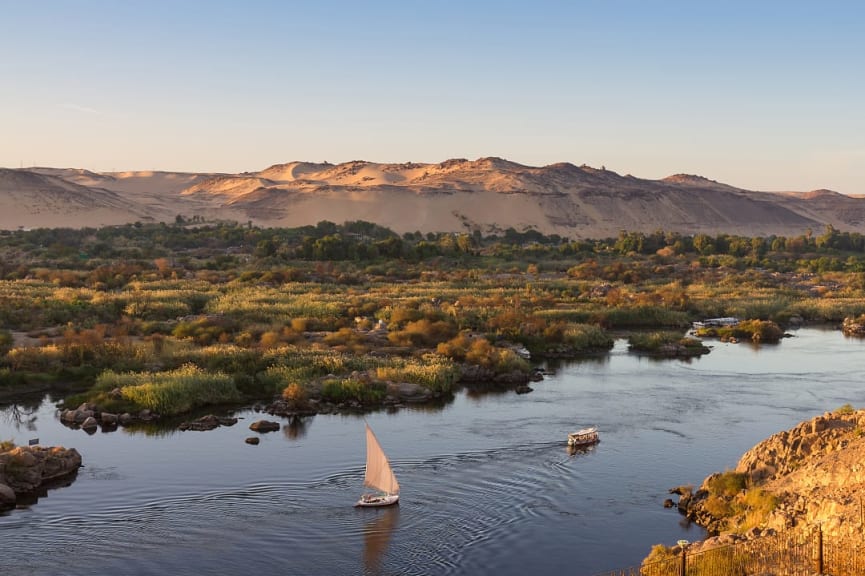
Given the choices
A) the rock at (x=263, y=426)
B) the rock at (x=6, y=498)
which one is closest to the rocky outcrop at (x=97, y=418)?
the rock at (x=263, y=426)

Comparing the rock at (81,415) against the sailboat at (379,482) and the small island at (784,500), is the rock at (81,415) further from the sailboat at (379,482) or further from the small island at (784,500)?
the small island at (784,500)

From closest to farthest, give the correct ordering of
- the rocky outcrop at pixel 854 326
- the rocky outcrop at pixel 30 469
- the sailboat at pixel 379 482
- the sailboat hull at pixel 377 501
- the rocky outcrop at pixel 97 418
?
1. the sailboat at pixel 379 482
2. the sailboat hull at pixel 377 501
3. the rocky outcrop at pixel 30 469
4. the rocky outcrop at pixel 97 418
5. the rocky outcrop at pixel 854 326

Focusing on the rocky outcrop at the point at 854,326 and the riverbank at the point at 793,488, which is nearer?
the riverbank at the point at 793,488

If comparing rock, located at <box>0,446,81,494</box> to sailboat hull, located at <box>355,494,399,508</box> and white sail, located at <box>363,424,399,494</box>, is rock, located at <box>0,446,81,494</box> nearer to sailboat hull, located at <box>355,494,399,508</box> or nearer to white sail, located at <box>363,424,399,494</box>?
sailboat hull, located at <box>355,494,399,508</box>

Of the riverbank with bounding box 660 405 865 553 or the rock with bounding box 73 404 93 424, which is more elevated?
the riverbank with bounding box 660 405 865 553

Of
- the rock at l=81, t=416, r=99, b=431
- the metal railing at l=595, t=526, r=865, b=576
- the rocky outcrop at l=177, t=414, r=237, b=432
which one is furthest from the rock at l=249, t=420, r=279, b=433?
the metal railing at l=595, t=526, r=865, b=576

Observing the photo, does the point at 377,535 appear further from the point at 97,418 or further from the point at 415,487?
the point at 97,418

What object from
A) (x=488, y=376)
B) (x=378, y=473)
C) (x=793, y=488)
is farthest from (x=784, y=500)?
(x=488, y=376)
